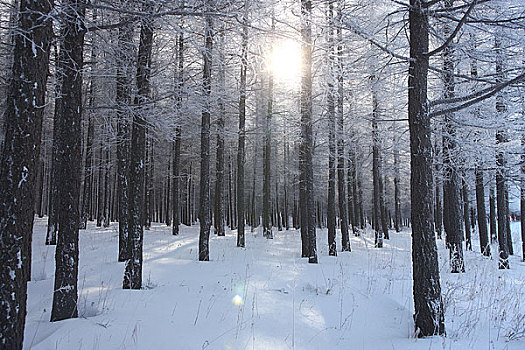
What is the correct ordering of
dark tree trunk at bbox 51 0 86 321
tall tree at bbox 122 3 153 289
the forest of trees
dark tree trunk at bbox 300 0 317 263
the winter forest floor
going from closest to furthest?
the forest of trees < the winter forest floor < dark tree trunk at bbox 51 0 86 321 < tall tree at bbox 122 3 153 289 < dark tree trunk at bbox 300 0 317 263

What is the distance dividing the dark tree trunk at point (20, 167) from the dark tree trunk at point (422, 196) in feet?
15.3

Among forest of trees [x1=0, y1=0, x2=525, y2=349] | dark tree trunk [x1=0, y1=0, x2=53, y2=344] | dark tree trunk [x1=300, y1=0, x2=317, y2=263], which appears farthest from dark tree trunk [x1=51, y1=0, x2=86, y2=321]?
dark tree trunk [x1=300, y1=0, x2=317, y2=263]

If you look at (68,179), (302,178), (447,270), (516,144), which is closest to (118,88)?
(68,179)

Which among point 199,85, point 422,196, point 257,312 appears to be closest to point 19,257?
point 257,312

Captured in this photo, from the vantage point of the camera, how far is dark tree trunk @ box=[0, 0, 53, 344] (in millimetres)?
3010

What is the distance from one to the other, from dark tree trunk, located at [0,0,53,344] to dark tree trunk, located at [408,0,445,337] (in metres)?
4.65

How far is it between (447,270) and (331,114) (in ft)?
22.9

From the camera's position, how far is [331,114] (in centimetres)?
1313

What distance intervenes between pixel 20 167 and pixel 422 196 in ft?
16.0

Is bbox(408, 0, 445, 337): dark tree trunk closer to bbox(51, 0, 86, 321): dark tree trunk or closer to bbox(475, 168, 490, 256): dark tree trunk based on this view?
bbox(51, 0, 86, 321): dark tree trunk

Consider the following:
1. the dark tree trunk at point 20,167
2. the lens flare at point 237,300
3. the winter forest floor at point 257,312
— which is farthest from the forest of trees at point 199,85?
the lens flare at point 237,300

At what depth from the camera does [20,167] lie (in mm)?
3115

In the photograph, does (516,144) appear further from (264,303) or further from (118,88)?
(118,88)

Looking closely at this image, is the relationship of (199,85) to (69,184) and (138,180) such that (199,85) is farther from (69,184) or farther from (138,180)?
(69,184)
